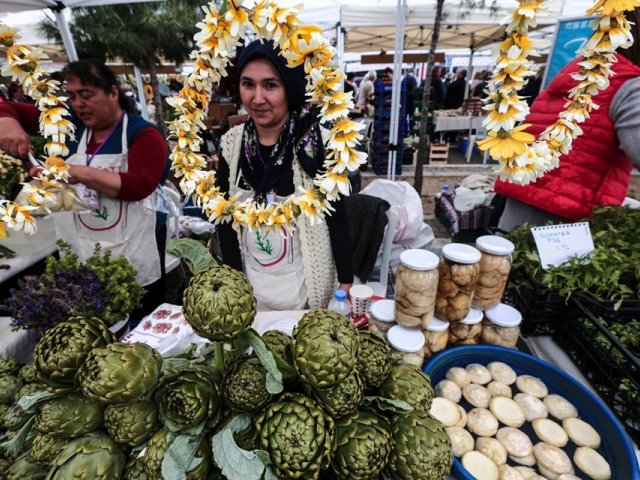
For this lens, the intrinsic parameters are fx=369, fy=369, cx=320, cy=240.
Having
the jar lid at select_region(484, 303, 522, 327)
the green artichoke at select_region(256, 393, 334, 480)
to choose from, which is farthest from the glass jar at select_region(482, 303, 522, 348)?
the green artichoke at select_region(256, 393, 334, 480)

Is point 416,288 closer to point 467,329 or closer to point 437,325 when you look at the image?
point 437,325

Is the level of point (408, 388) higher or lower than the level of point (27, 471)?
higher

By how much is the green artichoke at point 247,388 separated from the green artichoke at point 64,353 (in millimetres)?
318

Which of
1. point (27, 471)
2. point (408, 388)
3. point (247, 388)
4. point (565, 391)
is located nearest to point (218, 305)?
point (247, 388)

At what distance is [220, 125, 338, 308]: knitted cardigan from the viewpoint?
1712 mm

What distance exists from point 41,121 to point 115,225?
75 centimetres

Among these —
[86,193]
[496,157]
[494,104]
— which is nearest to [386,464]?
[496,157]

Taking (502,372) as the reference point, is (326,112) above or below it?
above

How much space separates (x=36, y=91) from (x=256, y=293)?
120 centimetres

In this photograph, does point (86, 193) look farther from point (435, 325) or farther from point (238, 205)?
point (435, 325)

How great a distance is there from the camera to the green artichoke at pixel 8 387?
4.07ft

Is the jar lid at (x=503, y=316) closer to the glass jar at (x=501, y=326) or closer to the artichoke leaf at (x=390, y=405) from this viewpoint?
the glass jar at (x=501, y=326)

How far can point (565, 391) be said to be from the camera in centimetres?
129

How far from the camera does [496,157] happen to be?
104 centimetres
